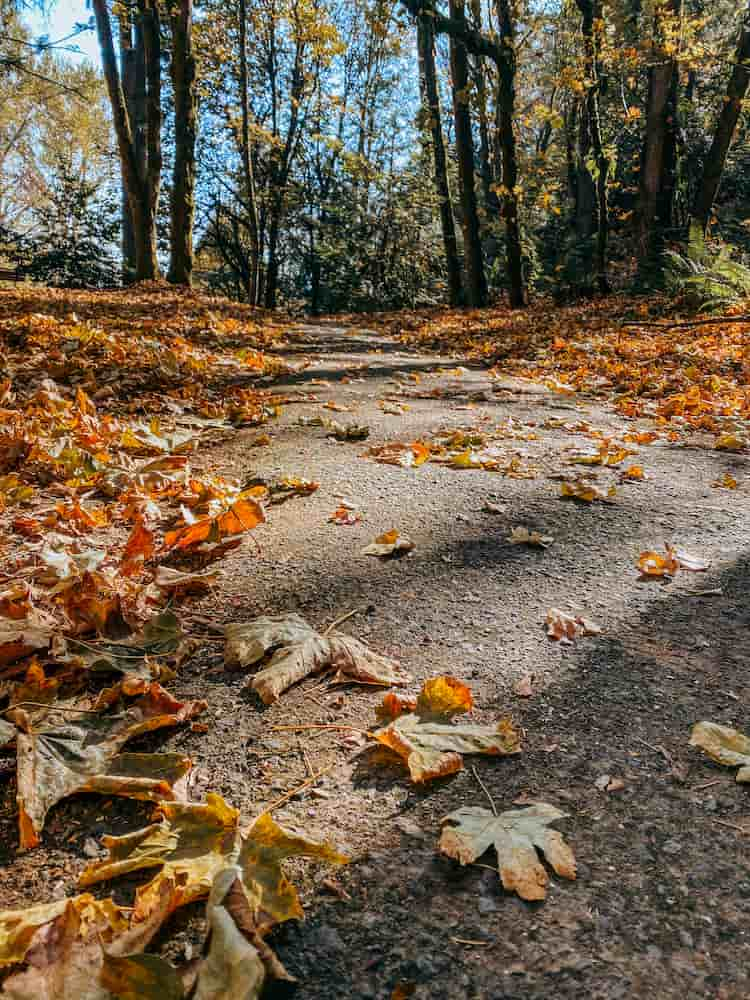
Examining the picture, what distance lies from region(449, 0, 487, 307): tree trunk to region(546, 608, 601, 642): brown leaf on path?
10.4 m

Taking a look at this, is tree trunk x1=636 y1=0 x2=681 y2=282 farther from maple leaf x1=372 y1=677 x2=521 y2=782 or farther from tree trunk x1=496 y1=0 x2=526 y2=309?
maple leaf x1=372 y1=677 x2=521 y2=782

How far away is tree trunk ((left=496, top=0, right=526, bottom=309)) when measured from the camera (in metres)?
10.1

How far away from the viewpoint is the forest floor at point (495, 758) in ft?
2.75

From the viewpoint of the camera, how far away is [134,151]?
9891 mm

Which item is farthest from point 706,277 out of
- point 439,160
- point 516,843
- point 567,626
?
point 516,843

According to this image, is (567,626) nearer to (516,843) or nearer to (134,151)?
(516,843)

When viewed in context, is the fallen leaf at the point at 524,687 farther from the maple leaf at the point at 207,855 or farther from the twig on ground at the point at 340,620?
the maple leaf at the point at 207,855

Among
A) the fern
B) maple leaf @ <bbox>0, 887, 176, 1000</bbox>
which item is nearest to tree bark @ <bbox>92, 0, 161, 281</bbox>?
the fern

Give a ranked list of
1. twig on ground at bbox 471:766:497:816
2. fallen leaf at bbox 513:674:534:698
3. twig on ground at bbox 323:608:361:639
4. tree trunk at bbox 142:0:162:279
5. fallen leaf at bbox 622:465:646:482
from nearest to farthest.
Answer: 1. twig on ground at bbox 471:766:497:816
2. fallen leaf at bbox 513:674:534:698
3. twig on ground at bbox 323:608:361:639
4. fallen leaf at bbox 622:465:646:482
5. tree trunk at bbox 142:0:162:279

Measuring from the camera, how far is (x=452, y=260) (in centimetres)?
1395

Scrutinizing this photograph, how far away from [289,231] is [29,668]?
57.0ft

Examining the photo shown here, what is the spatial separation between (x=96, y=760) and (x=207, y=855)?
1.06 ft

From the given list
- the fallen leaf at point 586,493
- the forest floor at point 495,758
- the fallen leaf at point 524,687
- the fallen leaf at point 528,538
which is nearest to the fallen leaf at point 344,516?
the forest floor at point 495,758

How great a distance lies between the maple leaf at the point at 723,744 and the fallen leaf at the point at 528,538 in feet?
3.19
